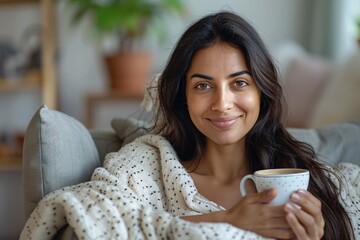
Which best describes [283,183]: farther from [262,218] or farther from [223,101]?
[223,101]

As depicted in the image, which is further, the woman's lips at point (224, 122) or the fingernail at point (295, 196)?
the woman's lips at point (224, 122)

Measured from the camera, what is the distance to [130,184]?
1.43m

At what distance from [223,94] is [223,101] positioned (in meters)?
0.01

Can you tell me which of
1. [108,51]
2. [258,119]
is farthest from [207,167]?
[108,51]

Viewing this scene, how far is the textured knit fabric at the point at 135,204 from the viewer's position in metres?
1.21

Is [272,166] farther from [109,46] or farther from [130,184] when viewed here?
[109,46]

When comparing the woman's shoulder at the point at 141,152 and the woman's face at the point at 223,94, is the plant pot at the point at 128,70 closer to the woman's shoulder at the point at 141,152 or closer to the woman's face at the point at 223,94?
the woman's shoulder at the point at 141,152

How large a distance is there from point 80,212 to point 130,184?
0.73 ft

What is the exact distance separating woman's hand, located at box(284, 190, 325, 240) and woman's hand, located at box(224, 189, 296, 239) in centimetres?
2

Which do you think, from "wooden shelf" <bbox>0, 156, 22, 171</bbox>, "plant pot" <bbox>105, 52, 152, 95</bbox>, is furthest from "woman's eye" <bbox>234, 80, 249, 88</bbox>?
"plant pot" <bbox>105, 52, 152, 95</bbox>

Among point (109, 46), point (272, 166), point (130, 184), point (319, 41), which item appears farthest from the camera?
point (109, 46)

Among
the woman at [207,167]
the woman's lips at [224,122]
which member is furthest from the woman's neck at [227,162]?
the woman's lips at [224,122]

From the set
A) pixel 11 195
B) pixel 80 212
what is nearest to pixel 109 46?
pixel 11 195

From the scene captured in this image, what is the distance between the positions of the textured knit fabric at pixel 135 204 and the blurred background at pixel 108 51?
1778 millimetres
